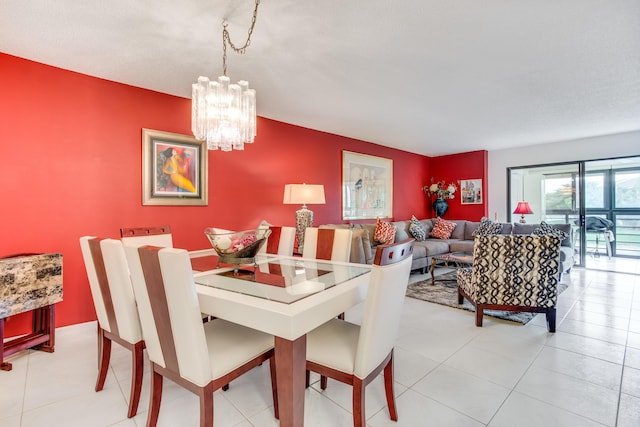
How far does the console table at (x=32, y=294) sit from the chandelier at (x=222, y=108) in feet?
5.07

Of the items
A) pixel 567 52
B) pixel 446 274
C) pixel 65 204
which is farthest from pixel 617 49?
pixel 65 204

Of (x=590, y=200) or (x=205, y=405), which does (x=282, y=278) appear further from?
(x=590, y=200)

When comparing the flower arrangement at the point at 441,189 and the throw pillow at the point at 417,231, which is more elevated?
the flower arrangement at the point at 441,189

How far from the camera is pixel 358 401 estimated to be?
133 cm

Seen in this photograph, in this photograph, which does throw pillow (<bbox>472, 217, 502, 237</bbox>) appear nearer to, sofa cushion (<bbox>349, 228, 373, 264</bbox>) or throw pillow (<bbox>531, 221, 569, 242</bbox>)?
throw pillow (<bbox>531, 221, 569, 242</bbox>)

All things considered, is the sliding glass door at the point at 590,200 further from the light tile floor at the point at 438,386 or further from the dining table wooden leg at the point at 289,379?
the dining table wooden leg at the point at 289,379

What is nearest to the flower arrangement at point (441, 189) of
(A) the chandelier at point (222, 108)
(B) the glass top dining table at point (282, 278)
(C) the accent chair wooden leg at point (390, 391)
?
(B) the glass top dining table at point (282, 278)

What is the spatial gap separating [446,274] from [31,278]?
497 centimetres

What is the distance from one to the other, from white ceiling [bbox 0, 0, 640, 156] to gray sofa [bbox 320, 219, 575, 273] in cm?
173

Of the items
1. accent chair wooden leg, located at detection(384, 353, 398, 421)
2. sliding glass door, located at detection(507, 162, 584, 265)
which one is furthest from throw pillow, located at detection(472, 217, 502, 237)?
accent chair wooden leg, located at detection(384, 353, 398, 421)

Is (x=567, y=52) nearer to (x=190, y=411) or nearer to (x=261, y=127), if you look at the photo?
(x=261, y=127)

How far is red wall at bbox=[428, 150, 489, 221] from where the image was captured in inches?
258

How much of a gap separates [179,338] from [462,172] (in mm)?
6903

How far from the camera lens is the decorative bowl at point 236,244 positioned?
1923 millimetres
